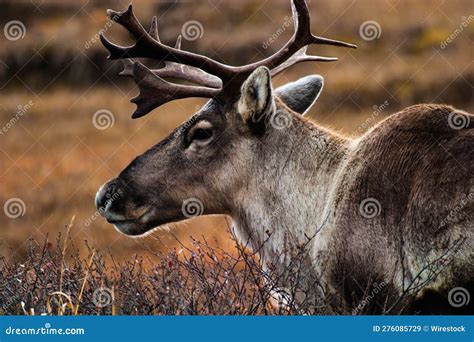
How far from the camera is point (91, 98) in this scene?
26797 millimetres

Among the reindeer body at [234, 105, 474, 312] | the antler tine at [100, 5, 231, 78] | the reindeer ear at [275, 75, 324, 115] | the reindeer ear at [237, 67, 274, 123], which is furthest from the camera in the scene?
the reindeer ear at [275, 75, 324, 115]

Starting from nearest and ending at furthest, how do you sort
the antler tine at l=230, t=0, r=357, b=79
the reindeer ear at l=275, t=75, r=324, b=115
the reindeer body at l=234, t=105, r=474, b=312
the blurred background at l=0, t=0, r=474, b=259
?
1. the reindeer body at l=234, t=105, r=474, b=312
2. the antler tine at l=230, t=0, r=357, b=79
3. the reindeer ear at l=275, t=75, r=324, b=115
4. the blurred background at l=0, t=0, r=474, b=259

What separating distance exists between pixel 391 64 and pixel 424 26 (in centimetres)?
188

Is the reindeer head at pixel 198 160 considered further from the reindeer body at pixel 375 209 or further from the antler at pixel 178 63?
the reindeer body at pixel 375 209

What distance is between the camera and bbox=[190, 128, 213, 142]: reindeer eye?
27.4 ft

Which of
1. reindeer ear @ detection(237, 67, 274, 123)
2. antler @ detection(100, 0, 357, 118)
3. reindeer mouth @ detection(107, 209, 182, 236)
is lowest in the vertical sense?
reindeer mouth @ detection(107, 209, 182, 236)

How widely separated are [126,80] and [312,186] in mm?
19935

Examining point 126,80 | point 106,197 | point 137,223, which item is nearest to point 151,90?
point 106,197

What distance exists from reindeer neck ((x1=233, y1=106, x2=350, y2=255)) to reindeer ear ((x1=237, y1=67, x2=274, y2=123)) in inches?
8.8

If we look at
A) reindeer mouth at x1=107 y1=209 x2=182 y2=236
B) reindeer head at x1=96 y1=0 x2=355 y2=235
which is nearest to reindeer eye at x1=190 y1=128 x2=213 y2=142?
reindeer head at x1=96 y1=0 x2=355 y2=235

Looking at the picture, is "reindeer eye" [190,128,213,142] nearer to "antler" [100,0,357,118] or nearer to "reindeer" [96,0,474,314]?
"reindeer" [96,0,474,314]

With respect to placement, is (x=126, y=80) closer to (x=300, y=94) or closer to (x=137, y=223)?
(x=300, y=94)

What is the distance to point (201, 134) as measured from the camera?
27.5 feet

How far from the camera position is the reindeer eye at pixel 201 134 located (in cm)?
834
